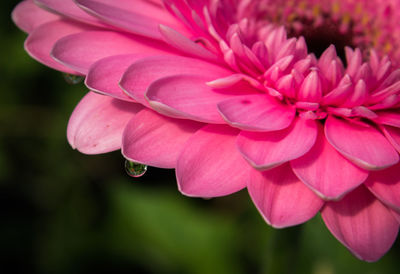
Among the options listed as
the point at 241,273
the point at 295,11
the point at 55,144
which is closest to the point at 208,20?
the point at 295,11

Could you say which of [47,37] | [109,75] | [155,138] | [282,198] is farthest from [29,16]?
[282,198]

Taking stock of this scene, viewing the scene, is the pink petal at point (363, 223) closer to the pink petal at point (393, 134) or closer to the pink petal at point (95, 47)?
the pink petal at point (393, 134)

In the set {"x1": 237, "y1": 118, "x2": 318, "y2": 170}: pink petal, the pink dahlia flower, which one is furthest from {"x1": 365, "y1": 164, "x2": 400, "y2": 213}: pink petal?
{"x1": 237, "y1": 118, "x2": 318, "y2": 170}: pink petal

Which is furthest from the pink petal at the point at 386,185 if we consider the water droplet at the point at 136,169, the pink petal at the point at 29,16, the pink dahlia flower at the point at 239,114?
the pink petal at the point at 29,16

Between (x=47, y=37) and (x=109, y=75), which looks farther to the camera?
(x=47, y=37)

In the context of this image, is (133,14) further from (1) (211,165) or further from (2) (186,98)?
(1) (211,165)

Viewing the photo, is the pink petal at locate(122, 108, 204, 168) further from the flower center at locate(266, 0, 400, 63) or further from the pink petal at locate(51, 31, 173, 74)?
the flower center at locate(266, 0, 400, 63)

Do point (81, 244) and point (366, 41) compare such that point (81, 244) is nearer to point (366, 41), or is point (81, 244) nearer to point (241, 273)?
point (241, 273)
